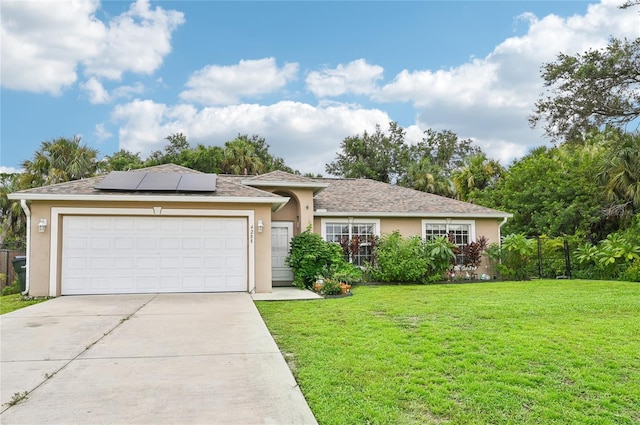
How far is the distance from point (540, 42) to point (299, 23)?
33.3ft

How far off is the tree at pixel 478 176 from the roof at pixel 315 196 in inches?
480

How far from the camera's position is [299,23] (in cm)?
1603

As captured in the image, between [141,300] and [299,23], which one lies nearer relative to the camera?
[141,300]

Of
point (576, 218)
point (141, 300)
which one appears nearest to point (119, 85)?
point (141, 300)

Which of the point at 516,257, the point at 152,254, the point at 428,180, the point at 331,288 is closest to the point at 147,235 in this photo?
the point at 152,254

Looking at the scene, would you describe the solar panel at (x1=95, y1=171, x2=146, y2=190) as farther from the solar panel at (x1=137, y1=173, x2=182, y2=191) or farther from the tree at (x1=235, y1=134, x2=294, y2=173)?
the tree at (x1=235, y1=134, x2=294, y2=173)

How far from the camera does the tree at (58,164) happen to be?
22234 mm

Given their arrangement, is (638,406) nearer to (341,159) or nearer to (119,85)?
(119,85)

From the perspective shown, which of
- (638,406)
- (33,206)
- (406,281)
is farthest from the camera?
(406,281)

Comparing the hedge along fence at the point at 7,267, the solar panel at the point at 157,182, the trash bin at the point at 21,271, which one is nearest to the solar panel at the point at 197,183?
the solar panel at the point at 157,182

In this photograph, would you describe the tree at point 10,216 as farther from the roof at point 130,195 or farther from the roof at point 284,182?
the roof at point 284,182

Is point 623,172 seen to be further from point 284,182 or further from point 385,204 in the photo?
point 284,182

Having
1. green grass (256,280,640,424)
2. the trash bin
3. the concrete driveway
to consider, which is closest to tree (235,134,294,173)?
the trash bin

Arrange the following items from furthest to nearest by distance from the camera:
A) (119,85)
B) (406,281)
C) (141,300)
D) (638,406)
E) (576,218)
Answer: (576,218) → (119,85) → (406,281) → (141,300) → (638,406)
